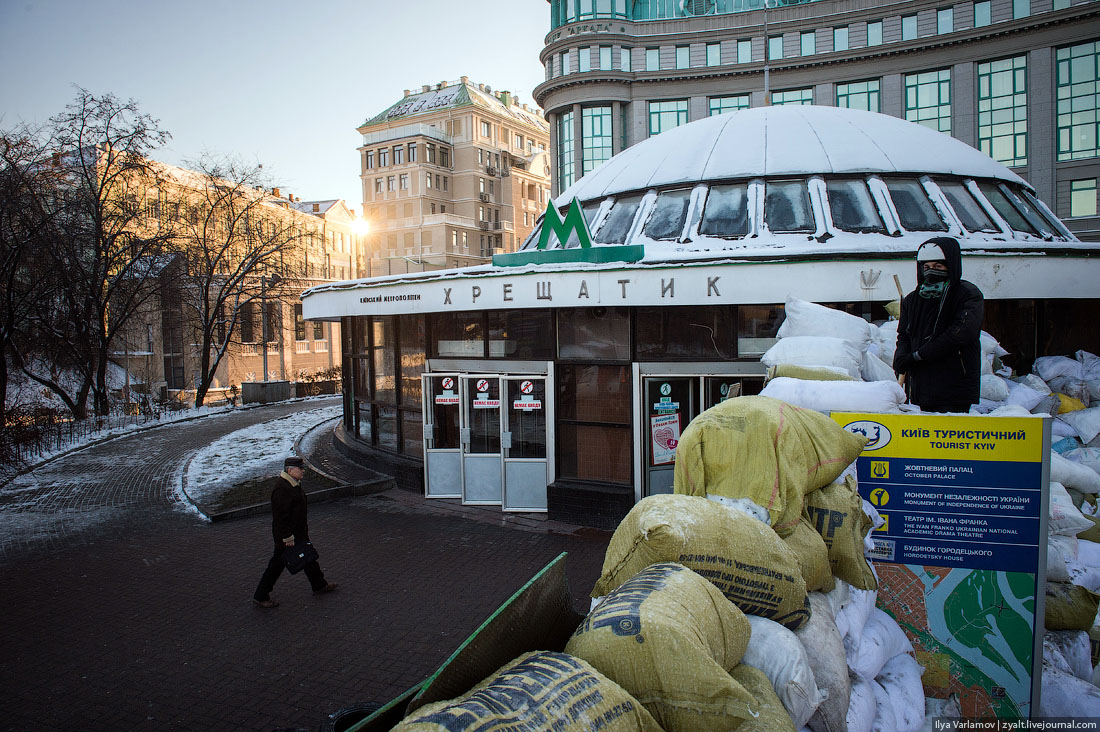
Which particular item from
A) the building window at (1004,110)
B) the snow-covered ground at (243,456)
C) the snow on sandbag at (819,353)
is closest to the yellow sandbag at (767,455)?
the snow on sandbag at (819,353)

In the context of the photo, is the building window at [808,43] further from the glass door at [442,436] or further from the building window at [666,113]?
the glass door at [442,436]

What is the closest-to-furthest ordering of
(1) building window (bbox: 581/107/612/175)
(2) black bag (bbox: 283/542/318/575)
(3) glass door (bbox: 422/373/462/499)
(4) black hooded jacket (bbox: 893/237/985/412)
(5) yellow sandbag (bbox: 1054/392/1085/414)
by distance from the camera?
1. (4) black hooded jacket (bbox: 893/237/985/412)
2. (5) yellow sandbag (bbox: 1054/392/1085/414)
3. (2) black bag (bbox: 283/542/318/575)
4. (3) glass door (bbox: 422/373/462/499)
5. (1) building window (bbox: 581/107/612/175)

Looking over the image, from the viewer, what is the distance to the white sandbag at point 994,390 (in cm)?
656

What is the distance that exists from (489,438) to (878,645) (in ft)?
26.4

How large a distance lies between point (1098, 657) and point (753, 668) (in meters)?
3.39

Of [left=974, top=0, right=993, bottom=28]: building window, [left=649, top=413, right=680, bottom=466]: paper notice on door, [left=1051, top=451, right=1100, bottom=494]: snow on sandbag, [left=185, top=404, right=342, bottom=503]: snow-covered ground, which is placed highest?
[left=974, top=0, right=993, bottom=28]: building window

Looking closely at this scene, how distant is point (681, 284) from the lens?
889 centimetres

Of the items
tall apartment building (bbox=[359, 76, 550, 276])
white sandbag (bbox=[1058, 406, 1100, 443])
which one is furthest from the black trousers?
tall apartment building (bbox=[359, 76, 550, 276])

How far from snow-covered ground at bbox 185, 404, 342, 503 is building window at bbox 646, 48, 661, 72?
30.0 metres

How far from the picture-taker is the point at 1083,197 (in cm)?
3139

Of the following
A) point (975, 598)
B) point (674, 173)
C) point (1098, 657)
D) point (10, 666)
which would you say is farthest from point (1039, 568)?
point (674, 173)

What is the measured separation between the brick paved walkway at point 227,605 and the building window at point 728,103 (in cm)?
3556

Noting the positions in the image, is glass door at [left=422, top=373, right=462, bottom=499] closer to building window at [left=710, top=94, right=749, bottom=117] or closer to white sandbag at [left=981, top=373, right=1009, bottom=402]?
white sandbag at [left=981, top=373, right=1009, bottom=402]

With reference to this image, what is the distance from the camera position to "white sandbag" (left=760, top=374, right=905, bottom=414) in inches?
199
